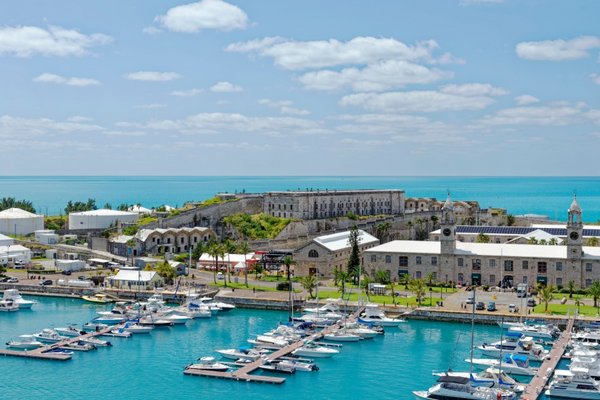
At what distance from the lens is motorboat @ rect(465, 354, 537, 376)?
5228 cm

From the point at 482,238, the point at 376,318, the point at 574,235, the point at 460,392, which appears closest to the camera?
the point at 460,392

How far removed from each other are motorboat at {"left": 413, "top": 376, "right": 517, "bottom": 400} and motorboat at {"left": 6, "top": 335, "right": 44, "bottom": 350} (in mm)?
31000

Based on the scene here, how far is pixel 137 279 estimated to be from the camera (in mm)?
84188

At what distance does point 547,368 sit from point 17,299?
173 ft

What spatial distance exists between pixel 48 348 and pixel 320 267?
3761cm

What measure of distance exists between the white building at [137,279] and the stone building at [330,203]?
34.6 m

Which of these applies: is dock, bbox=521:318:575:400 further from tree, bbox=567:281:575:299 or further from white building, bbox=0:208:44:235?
white building, bbox=0:208:44:235

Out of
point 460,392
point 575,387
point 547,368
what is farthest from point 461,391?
point 547,368

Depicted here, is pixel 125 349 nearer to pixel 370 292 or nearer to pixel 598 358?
pixel 370 292

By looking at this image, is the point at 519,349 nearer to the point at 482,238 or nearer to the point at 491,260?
the point at 491,260

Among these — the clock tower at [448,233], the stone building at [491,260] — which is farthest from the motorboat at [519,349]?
the clock tower at [448,233]

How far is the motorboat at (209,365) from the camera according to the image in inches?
2111

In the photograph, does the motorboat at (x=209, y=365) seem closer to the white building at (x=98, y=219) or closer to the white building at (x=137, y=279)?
the white building at (x=137, y=279)

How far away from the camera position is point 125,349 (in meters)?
61.6
